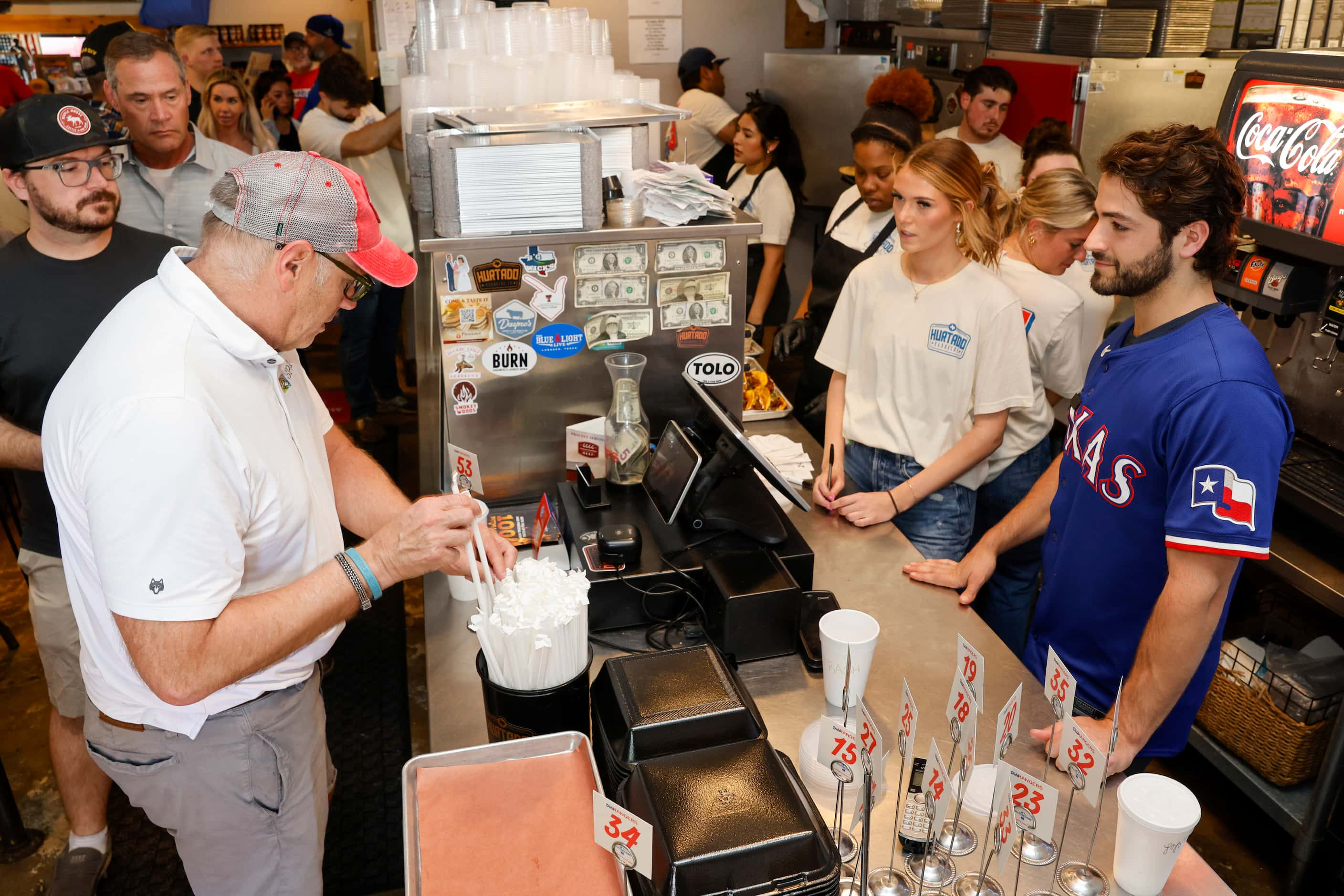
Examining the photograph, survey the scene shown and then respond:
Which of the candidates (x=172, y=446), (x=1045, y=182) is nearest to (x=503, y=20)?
(x=1045, y=182)

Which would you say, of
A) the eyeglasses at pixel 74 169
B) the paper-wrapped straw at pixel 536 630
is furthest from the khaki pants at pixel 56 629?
the paper-wrapped straw at pixel 536 630

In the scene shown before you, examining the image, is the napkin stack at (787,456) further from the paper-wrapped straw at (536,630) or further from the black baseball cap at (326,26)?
the black baseball cap at (326,26)

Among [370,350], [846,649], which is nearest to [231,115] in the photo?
[370,350]

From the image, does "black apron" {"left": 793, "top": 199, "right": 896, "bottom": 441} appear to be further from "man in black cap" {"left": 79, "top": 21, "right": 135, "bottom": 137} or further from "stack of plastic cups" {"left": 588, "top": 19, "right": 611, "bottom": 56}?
"man in black cap" {"left": 79, "top": 21, "right": 135, "bottom": 137}

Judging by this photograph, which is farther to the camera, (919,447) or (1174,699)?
(919,447)

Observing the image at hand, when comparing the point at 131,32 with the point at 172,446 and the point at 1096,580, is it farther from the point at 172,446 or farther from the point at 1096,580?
the point at 1096,580

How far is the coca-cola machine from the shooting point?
8.39 ft

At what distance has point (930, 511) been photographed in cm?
268

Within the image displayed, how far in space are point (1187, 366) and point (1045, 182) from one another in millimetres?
1450

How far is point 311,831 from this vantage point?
1.88 metres

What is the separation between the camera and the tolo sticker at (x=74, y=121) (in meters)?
2.38

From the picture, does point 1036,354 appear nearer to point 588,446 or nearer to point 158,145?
point 588,446

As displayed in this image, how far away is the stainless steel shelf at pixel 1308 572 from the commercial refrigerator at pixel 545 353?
154 cm

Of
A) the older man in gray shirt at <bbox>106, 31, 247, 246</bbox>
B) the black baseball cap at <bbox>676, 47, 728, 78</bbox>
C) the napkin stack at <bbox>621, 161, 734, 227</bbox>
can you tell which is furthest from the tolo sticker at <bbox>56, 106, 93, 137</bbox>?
the black baseball cap at <bbox>676, 47, 728, 78</bbox>
